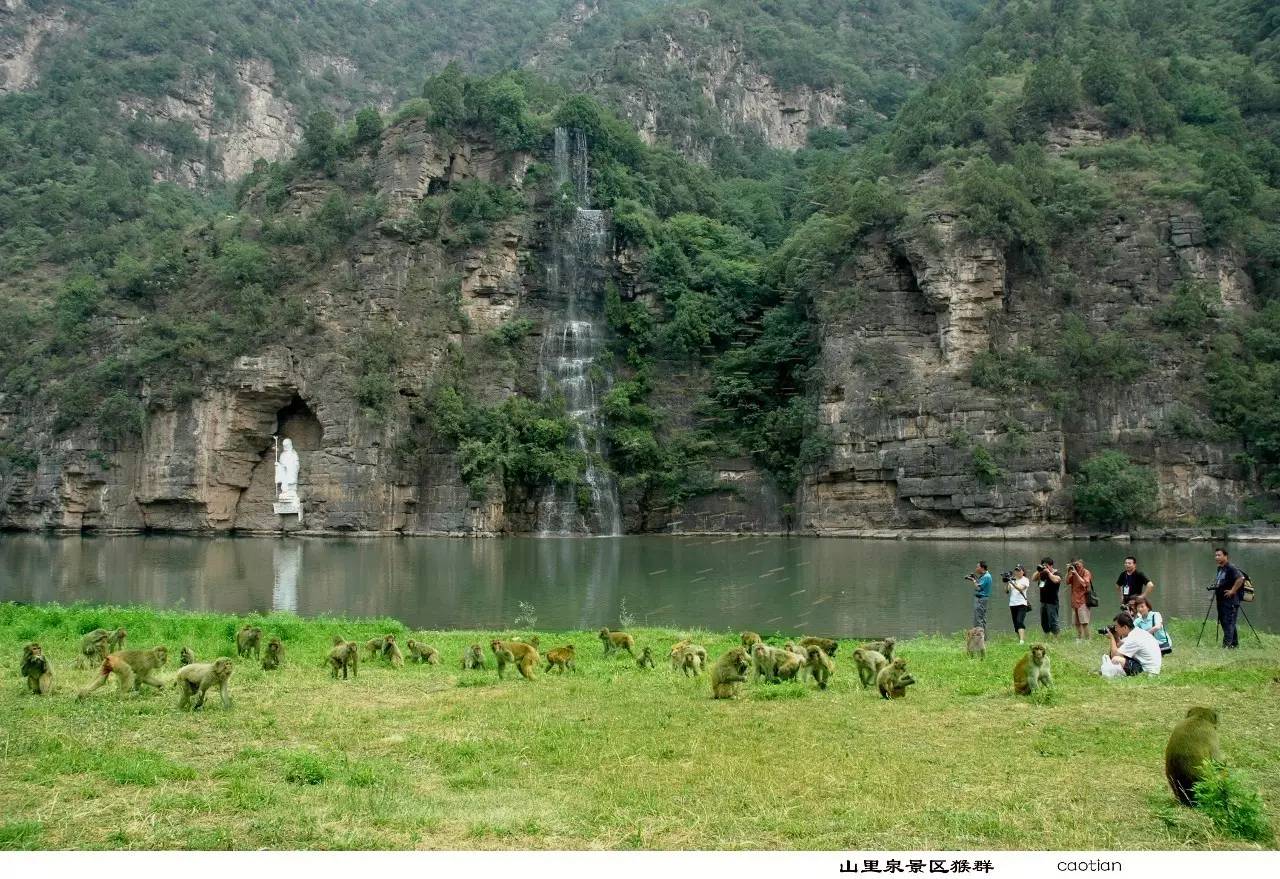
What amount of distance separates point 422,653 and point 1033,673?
23.5 feet

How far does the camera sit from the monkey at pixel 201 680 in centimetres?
921

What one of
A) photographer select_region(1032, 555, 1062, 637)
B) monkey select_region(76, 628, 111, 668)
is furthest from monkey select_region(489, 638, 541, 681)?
photographer select_region(1032, 555, 1062, 637)

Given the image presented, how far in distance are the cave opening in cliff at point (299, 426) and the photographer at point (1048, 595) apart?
44.3 metres

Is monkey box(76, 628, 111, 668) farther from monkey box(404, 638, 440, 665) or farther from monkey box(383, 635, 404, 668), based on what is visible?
monkey box(404, 638, 440, 665)

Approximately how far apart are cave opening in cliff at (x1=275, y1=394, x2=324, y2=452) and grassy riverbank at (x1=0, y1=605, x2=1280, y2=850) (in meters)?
44.2

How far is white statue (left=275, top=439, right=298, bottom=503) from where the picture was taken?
52969 millimetres

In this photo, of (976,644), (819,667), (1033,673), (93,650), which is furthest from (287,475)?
(1033,673)

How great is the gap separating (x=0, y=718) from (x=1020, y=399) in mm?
45751

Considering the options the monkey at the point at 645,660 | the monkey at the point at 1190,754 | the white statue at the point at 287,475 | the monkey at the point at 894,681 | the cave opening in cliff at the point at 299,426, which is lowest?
the monkey at the point at 645,660

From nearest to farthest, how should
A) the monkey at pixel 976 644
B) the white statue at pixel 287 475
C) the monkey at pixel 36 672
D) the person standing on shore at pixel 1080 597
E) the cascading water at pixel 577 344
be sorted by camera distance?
the monkey at pixel 36 672, the monkey at pixel 976 644, the person standing on shore at pixel 1080 597, the cascading water at pixel 577 344, the white statue at pixel 287 475

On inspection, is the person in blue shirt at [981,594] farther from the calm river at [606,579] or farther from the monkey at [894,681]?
the monkey at [894,681]

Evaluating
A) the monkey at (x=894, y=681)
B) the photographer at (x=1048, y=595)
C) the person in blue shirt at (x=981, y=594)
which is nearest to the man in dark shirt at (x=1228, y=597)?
the photographer at (x=1048, y=595)

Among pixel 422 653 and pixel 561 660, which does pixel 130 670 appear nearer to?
pixel 422 653

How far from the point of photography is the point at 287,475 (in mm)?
53781
